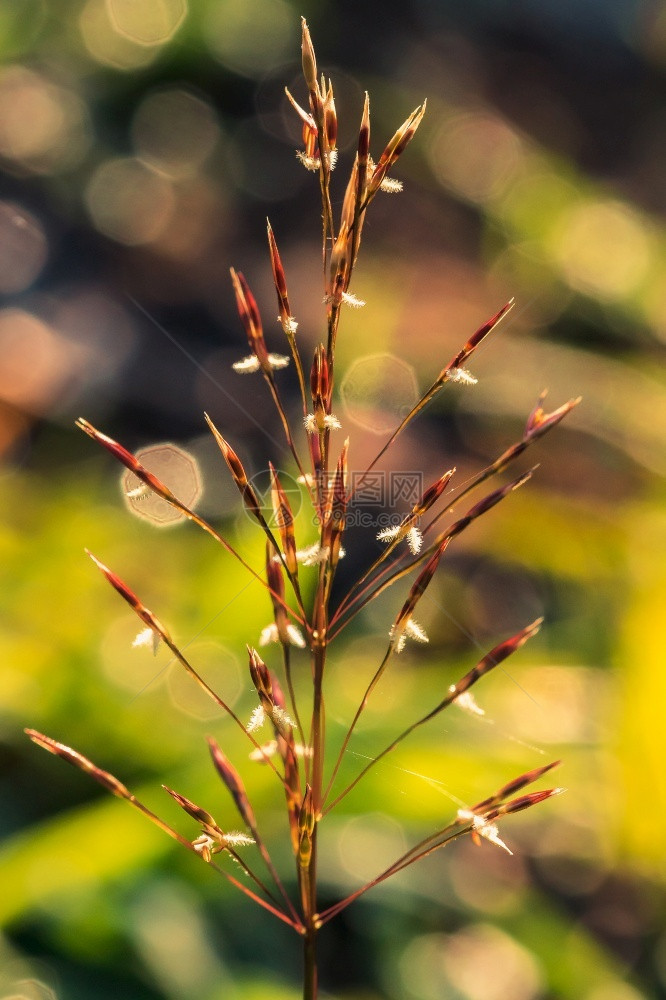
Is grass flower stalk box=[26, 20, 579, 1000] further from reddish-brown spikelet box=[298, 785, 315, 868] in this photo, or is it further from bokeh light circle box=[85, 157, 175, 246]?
bokeh light circle box=[85, 157, 175, 246]

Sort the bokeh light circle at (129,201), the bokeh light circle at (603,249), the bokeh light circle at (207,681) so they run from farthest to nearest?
1. the bokeh light circle at (129,201)
2. the bokeh light circle at (603,249)
3. the bokeh light circle at (207,681)

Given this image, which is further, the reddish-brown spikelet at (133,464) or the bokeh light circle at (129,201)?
the bokeh light circle at (129,201)

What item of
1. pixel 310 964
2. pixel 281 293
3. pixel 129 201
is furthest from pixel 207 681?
pixel 129 201

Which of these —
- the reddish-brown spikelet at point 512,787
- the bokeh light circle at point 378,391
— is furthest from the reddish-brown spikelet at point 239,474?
the bokeh light circle at point 378,391

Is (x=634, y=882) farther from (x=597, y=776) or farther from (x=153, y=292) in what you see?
(x=153, y=292)

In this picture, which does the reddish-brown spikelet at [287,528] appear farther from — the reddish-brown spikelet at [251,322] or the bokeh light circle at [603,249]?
the bokeh light circle at [603,249]

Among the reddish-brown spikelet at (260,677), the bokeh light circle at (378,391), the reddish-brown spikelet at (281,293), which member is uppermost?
the bokeh light circle at (378,391)

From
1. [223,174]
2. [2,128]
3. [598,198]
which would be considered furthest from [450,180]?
[2,128]

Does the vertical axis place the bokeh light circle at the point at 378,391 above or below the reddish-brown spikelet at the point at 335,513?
above
